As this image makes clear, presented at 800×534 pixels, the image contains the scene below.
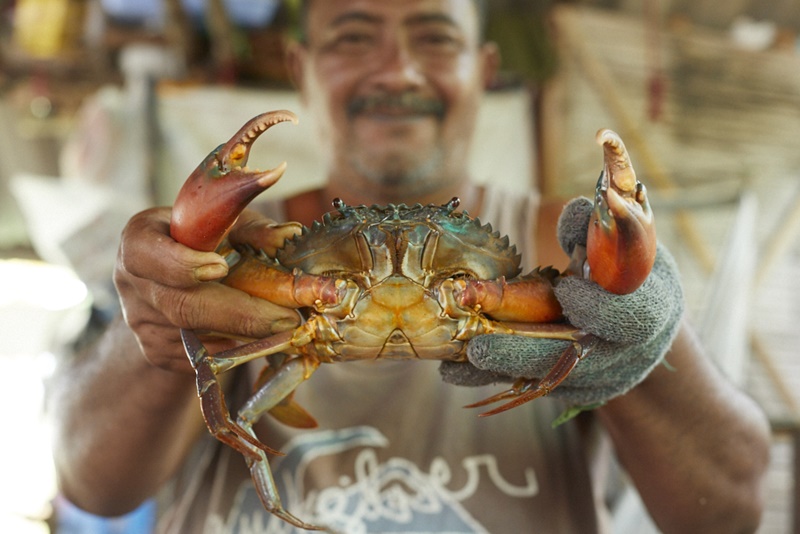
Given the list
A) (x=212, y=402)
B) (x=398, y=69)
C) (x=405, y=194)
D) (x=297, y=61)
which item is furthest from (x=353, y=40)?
(x=212, y=402)

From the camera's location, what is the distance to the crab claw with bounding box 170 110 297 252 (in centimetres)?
93

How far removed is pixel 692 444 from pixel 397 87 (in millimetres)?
975

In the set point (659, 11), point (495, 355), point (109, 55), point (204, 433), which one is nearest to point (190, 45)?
point (109, 55)

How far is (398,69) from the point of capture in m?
1.73

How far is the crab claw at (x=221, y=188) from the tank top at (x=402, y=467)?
1.96ft

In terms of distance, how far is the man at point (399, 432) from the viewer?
1322 millimetres

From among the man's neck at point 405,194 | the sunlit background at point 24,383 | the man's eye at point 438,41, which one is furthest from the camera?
the sunlit background at point 24,383

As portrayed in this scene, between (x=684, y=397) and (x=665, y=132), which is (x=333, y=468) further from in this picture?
(x=665, y=132)

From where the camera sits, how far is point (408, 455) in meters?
1.48

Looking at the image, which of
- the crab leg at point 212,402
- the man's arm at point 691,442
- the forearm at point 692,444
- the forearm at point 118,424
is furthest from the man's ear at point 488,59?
the crab leg at point 212,402

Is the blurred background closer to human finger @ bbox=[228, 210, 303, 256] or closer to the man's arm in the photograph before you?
the man's arm

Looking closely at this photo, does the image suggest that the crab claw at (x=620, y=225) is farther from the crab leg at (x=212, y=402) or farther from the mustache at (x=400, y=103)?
the mustache at (x=400, y=103)

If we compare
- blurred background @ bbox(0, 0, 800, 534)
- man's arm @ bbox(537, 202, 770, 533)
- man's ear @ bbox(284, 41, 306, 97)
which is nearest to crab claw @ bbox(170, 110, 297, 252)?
man's arm @ bbox(537, 202, 770, 533)

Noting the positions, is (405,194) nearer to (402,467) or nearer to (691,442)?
(402,467)
